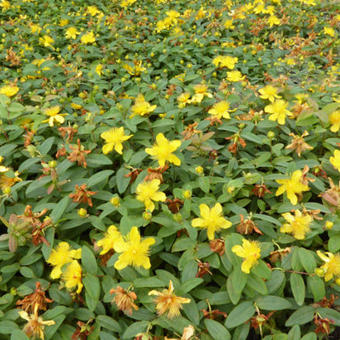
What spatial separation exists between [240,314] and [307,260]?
270 mm

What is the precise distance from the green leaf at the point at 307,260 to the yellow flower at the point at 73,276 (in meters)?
0.69

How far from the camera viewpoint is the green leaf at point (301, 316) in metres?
0.98

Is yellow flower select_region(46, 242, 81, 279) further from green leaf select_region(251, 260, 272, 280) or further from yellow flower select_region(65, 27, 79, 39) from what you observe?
yellow flower select_region(65, 27, 79, 39)

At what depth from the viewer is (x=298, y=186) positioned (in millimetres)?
1239

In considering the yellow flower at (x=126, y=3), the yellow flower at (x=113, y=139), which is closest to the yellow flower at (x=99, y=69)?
the yellow flower at (x=113, y=139)

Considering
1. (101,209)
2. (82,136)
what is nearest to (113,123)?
(82,136)

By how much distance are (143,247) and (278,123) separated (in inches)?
35.8

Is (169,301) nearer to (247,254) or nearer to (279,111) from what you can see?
(247,254)

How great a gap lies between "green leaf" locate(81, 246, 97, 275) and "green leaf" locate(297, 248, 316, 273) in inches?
25.8

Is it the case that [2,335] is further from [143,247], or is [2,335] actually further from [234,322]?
[234,322]

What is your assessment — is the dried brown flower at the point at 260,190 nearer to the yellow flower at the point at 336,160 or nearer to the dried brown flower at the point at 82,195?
the yellow flower at the point at 336,160

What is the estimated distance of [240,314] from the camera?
0.98 meters

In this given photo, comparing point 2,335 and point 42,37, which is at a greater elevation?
point 42,37

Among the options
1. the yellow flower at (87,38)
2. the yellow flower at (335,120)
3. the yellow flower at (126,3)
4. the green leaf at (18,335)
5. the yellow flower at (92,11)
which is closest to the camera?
the green leaf at (18,335)
